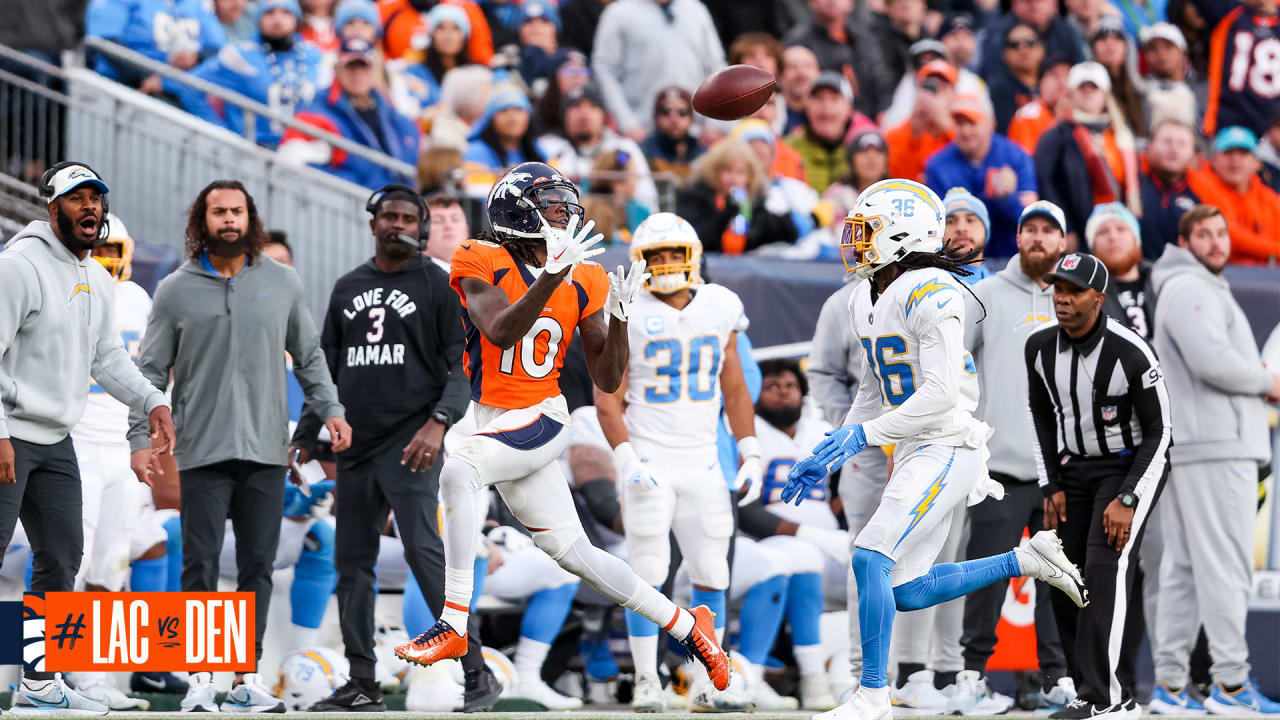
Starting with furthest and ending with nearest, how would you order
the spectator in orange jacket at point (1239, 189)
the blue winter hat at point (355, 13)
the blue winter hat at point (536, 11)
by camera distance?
the blue winter hat at point (536, 11) → the blue winter hat at point (355, 13) → the spectator in orange jacket at point (1239, 189)

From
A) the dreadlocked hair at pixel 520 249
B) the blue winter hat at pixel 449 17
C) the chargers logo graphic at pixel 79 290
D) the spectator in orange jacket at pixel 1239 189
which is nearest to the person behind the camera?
the dreadlocked hair at pixel 520 249

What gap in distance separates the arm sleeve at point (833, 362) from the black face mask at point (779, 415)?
0.87 m

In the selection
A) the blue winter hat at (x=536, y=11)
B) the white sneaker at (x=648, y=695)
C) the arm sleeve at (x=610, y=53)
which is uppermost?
the blue winter hat at (x=536, y=11)

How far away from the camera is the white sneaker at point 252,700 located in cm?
669

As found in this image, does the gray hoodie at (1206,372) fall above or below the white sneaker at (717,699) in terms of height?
above

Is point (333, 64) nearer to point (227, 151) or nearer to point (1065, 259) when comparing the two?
point (227, 151)

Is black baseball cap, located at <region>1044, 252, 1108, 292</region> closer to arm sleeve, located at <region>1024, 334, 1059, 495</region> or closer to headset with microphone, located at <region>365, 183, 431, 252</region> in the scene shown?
arm sleeve, located at <region>1024, 334, 1059, 495</region>

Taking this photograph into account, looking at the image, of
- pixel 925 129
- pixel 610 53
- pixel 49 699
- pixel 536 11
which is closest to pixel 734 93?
pixel 49 699

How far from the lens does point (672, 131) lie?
10.6 m

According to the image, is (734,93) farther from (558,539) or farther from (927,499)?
(558,539)

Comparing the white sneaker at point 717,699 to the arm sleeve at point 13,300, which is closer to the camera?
the arm sleeve at point 13,300

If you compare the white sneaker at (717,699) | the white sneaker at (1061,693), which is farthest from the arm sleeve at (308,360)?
the white sneaker at (1061,693)

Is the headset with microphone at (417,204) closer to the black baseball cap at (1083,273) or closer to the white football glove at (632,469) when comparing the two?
→ the white football glove at (632,469)

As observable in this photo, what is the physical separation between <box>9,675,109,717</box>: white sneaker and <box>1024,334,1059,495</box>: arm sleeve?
12.4 feet
